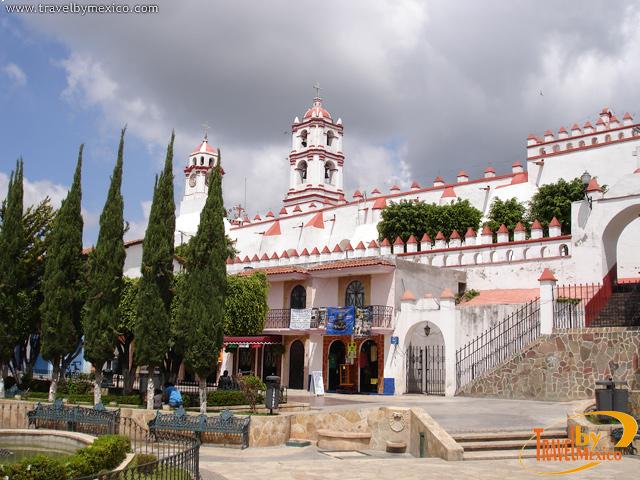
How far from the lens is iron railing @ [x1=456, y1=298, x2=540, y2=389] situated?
24.1 meters

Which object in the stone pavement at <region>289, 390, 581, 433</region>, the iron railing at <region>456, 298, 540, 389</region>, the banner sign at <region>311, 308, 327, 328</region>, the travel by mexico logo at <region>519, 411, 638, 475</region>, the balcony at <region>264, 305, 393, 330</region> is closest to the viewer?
the travel by mexico logo at <region>519, 411, 638, 475</region>

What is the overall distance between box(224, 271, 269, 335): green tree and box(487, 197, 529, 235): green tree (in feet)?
65.3

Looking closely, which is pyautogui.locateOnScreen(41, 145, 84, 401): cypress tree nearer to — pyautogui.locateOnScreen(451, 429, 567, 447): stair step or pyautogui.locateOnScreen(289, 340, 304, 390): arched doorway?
pyautogui.locateOnScreen(289, 340, 304, 390): arched doorway

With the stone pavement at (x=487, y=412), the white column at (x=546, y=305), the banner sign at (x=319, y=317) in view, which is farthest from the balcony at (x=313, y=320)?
the white column at (x=546, y=305)

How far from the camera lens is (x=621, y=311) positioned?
23.7m

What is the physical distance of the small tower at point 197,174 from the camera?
246ft

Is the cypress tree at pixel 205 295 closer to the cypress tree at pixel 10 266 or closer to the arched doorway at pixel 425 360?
the cypress tree at pixel 10 266

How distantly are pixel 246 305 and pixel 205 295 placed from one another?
11.5 m

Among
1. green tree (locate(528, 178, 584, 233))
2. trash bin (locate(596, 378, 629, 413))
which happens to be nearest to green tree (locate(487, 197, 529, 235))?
green tree (locate(528, 178, 584, 233))

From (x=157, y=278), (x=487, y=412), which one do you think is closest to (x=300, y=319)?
(x=157, y=278)

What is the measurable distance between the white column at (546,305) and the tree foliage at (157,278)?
479 inches

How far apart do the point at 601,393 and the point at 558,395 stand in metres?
6.75

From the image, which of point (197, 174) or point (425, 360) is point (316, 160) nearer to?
point (197, 174)

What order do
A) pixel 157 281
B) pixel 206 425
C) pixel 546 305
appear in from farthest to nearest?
pixel 546 305 < pixel 157 281 < pixel 206 425
